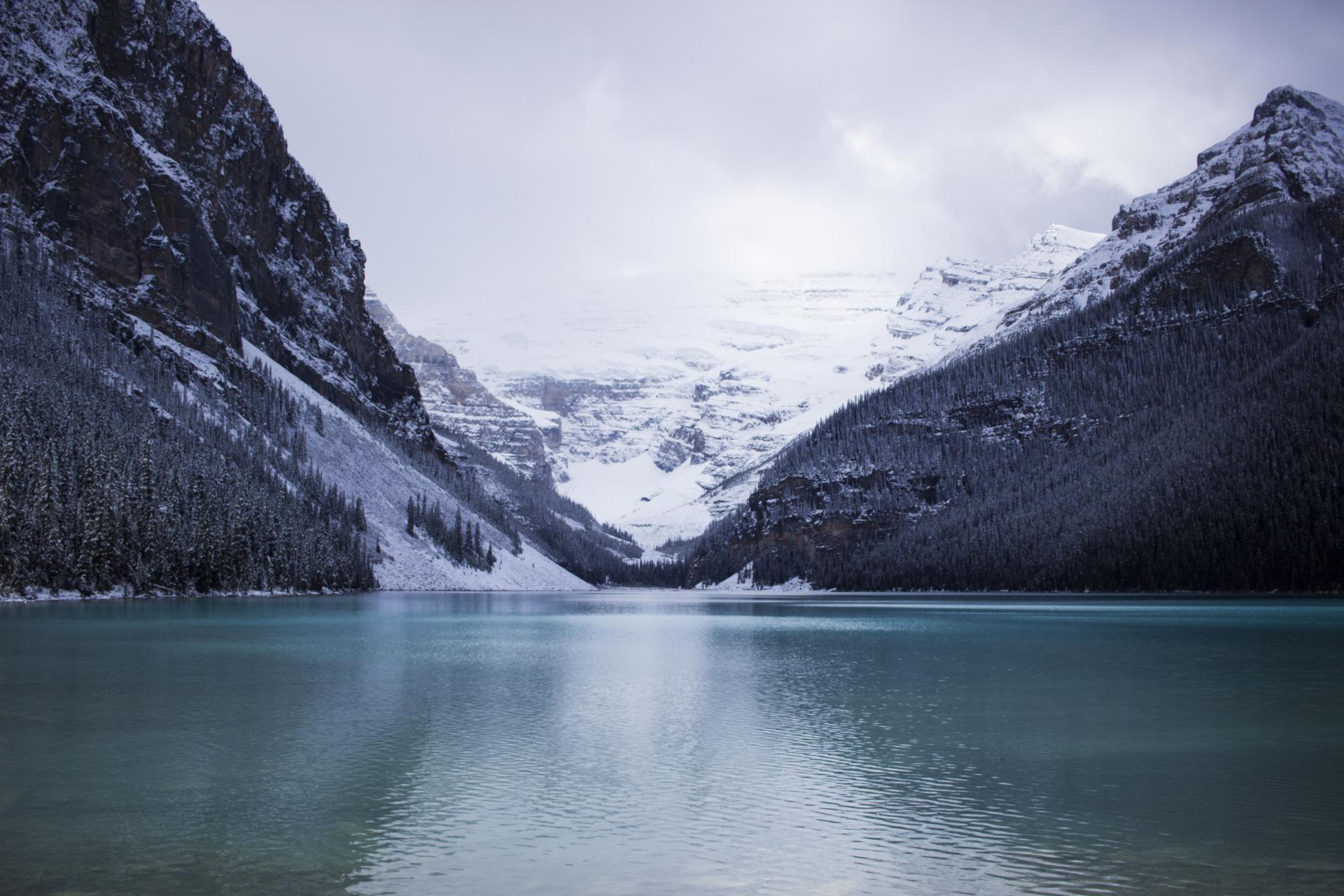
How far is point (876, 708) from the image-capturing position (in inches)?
1243

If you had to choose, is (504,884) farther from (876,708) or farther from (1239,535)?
(1239,535)

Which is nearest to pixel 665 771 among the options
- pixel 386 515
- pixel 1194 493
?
pixel 1194 493

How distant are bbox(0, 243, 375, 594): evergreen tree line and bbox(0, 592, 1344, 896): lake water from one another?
43.5 meters

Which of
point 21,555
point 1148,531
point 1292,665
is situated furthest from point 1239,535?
point 21,555

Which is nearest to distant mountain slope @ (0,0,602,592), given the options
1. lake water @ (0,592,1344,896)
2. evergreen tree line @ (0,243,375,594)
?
evergreen tree line @ (0,243,375,594)

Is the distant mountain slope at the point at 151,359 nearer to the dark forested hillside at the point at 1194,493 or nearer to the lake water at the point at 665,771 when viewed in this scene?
the lake water at the point at 665,771

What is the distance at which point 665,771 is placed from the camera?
74.3ft

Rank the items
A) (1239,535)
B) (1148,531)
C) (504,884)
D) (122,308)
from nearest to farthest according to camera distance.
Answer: (504,884) → (1239,535) → (1148,531) → (122,308)

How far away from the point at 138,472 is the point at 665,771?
9732cm

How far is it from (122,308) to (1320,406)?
18459 cm

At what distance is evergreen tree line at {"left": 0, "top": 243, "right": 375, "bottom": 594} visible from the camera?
86.3 meters

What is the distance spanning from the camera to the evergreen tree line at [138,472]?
8631cm

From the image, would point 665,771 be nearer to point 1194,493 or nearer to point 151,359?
point 1194,493

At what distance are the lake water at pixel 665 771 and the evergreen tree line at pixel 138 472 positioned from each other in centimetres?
4351
